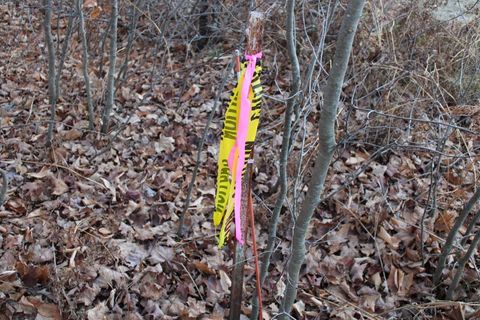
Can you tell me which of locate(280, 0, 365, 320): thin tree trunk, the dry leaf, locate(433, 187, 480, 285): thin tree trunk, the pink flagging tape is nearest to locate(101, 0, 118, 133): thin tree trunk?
the dry leaf

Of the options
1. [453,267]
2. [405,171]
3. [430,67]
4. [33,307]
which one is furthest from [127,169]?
[430,67]

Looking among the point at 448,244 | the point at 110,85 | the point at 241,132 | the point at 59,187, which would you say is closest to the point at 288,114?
the point at 241,132

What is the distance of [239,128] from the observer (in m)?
2.00

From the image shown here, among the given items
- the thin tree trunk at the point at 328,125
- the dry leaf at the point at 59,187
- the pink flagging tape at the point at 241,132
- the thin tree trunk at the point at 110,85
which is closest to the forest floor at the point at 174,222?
the dry leaf at the point at 59,187

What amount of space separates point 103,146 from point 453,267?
2.71m

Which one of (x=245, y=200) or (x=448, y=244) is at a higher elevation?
(x=245, y=200)

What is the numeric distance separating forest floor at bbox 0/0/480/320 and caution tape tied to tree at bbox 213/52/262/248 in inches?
7.6

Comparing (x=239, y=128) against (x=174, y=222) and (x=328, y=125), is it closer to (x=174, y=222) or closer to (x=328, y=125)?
(x=328, y=125)

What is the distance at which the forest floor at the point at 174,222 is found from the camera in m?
2.78

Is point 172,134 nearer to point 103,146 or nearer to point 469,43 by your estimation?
point 103,146

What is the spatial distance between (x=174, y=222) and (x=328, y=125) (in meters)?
1.87

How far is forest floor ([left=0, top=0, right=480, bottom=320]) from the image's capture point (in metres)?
2.78

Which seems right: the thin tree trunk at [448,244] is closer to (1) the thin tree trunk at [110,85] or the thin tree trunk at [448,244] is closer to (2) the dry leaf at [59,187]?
(2) the dry leaf at [59,187]

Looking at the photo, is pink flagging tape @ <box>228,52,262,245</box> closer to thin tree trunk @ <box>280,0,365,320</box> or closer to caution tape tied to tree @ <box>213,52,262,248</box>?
caution tape tied to tree @ <box>213,52,262,248</box>
